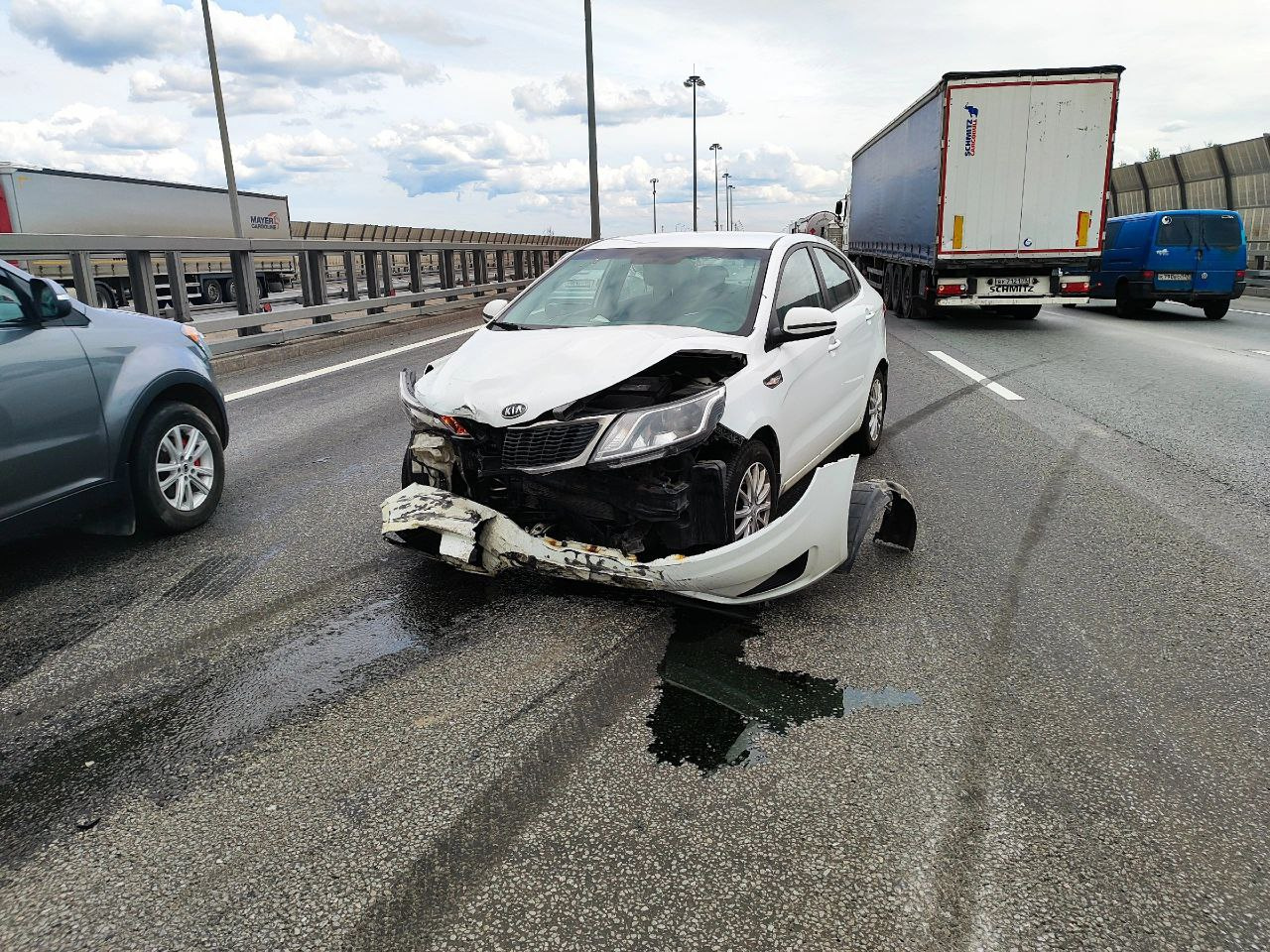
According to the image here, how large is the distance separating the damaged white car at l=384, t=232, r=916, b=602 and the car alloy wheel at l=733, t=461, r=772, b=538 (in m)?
0.01

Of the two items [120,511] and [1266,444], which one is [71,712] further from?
[1266,444]

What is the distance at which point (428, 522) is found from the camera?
12.6 ft

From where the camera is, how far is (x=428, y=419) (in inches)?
159

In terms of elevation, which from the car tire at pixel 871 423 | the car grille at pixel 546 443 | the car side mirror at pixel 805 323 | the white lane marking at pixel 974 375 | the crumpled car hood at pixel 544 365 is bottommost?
the white lane marking at pixel 974 375

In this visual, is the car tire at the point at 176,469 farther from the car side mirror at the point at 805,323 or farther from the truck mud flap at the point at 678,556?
the car side mirror at the point at 805,323

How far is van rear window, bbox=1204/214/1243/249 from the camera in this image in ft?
57.9

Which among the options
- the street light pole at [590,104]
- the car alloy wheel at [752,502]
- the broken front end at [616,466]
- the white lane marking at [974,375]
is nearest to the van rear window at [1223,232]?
the white lane marking at [974,375]

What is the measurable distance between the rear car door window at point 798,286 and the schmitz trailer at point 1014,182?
38.9 feet

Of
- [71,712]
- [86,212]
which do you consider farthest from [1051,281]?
[86,212]

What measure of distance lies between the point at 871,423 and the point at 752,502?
115 inches

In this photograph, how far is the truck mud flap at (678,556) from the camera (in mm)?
3578

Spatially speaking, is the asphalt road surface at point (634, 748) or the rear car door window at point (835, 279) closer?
the asphalt road surface at point (634, 748)

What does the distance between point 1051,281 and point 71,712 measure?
662 inches

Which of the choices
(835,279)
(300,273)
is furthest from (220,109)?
(835,279)
